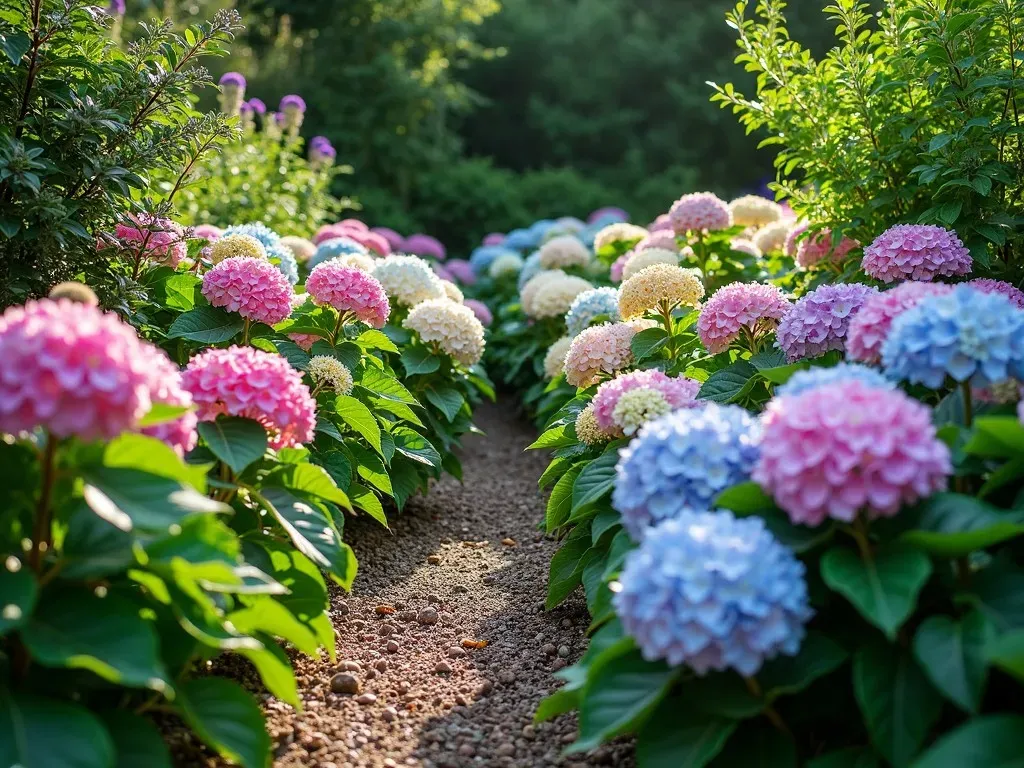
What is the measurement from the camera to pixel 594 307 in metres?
4.20

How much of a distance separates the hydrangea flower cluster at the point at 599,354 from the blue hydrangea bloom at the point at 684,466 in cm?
130

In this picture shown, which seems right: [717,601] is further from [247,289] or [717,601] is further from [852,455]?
[247,289]

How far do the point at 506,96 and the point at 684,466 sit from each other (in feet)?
47.3

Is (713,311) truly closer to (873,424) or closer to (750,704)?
(873,424)

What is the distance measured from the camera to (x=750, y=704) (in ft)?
5.34

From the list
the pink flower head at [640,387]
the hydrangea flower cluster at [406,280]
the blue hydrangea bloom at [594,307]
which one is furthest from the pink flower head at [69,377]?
the blue hydrangea bloom at [594,307]

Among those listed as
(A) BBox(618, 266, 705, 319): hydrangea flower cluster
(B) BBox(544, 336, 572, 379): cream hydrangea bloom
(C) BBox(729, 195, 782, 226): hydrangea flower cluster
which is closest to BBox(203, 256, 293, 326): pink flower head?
(A) BBox(618, 266, 705, 319): hydrangea flower cluster

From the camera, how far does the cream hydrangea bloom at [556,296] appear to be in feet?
16.9

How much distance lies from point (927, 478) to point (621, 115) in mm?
13410

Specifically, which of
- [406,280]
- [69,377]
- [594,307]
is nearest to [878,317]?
[69,377]

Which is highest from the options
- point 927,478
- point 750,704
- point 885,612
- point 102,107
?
point 102,107

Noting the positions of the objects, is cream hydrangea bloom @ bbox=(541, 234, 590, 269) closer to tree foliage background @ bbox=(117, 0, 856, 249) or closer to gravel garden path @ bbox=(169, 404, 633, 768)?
gravel garden path @ bbox=(169, 404, 633, 768)

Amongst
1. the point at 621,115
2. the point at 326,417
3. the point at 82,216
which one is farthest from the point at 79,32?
the point at 621,115

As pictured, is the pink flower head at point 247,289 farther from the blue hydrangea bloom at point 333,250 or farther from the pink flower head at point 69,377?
the blue hydrangea bloom at point 333,250
